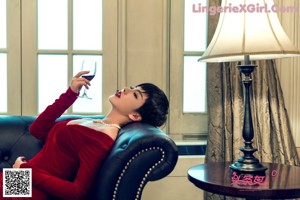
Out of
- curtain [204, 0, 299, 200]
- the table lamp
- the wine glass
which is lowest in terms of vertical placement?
curtain [204, 0, 299, 200]

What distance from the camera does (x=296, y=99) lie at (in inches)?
91.9

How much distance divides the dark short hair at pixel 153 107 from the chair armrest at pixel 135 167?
253 mm

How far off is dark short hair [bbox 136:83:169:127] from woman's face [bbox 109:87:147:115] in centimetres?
2

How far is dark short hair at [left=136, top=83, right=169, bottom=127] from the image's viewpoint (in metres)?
1.66

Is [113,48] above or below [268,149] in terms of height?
above

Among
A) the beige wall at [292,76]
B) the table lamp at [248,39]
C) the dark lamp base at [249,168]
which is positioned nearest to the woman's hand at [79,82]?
the table lamp at [248,39]

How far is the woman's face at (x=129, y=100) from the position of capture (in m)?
1.66

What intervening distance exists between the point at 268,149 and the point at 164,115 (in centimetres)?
80

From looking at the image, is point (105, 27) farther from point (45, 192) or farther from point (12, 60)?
point (45, 192)

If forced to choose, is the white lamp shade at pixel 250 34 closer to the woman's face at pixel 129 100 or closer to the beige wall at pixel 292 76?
the woman's face at pixel 129 100

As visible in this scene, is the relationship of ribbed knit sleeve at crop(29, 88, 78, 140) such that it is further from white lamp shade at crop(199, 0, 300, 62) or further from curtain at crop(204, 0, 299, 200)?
curtain at crop(204, 0, 299, 200)

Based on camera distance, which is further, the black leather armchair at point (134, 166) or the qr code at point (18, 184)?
the qr code at point (18, 184)

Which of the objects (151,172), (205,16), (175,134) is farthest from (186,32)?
(151,172)

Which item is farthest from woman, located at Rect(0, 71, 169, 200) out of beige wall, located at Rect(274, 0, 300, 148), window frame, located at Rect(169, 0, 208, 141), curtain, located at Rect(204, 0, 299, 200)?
beige wall, located at Rect(274, 0, 300, 148)
